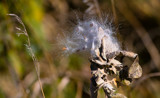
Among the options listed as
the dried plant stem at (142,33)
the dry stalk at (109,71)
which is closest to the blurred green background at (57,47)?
the dried plant stem at (142,33)

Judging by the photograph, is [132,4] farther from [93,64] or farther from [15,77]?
[93,64]

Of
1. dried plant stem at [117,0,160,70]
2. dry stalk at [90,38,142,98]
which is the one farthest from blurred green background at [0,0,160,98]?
dry stalk at [90,38,142,98]

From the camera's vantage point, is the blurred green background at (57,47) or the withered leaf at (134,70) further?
the blurred green background at (57,47)

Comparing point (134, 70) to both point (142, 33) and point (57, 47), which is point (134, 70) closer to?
point (57, 47)

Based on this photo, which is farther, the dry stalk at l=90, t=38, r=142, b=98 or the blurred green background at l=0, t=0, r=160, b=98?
the blurred green background at l=0, t=0, r=160, b=98

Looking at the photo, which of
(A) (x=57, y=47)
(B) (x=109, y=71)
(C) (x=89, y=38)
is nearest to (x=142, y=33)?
(A) (x=57, y=47)

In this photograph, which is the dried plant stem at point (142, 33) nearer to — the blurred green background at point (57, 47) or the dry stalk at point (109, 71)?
the blurred green background at point (57, 47)

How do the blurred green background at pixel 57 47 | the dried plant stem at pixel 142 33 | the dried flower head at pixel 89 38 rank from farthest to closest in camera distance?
the dried plant stem at pixel 142 33, the blurred green background at pixel 57 47, the dried flower head at pixel 89 38

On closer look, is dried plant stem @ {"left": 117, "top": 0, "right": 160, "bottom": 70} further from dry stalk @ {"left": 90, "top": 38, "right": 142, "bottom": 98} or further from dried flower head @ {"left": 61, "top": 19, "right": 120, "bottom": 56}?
dry stalk @ {"left": 90, "top": 38, "right": 142, "bottom": 98}
